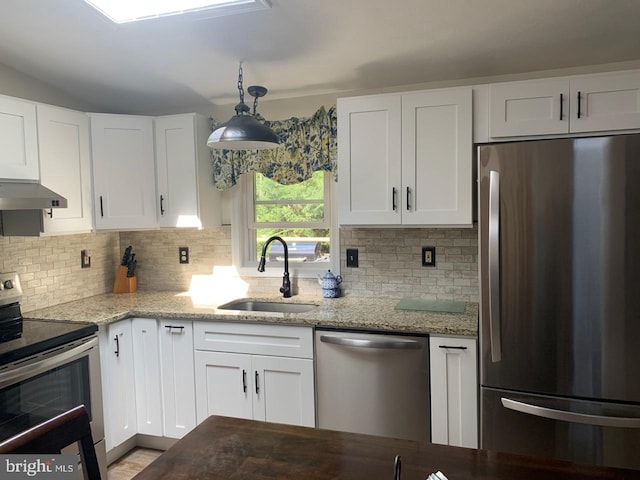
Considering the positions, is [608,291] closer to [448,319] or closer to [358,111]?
[448,319]

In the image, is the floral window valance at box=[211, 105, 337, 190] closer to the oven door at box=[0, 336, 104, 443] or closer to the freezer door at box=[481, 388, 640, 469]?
the oven door at box=[0, 336, 104, 443]

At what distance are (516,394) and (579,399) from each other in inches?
9.6

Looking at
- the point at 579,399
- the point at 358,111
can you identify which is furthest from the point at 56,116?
the point at 579,399

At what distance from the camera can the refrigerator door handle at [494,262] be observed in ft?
6.55

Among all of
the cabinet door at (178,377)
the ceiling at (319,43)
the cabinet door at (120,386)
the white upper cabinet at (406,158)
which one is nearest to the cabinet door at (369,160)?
the white upper cabinet at (406,158)

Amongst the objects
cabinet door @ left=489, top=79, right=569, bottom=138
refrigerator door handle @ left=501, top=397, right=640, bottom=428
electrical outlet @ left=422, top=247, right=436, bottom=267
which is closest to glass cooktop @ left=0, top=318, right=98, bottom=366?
electrical outlet @ left=422, top=247, right=436, bottom=267

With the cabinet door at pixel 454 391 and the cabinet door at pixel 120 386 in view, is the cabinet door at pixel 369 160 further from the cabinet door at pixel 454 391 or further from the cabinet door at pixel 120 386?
the cabinet door at pixel 120 386

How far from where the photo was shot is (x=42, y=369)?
215cm

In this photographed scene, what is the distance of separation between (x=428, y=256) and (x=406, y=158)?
661mm

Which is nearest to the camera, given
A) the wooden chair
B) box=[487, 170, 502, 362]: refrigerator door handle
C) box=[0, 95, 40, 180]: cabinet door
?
the wooden chair

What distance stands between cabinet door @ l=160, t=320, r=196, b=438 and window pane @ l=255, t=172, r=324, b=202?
1.11 m

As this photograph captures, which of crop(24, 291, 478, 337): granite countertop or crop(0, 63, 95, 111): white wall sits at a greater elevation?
crop(0, 63, 95, 111): white wall

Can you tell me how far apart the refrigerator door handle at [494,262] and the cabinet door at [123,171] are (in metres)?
2.18

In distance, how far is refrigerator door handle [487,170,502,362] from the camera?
6.55 ft
